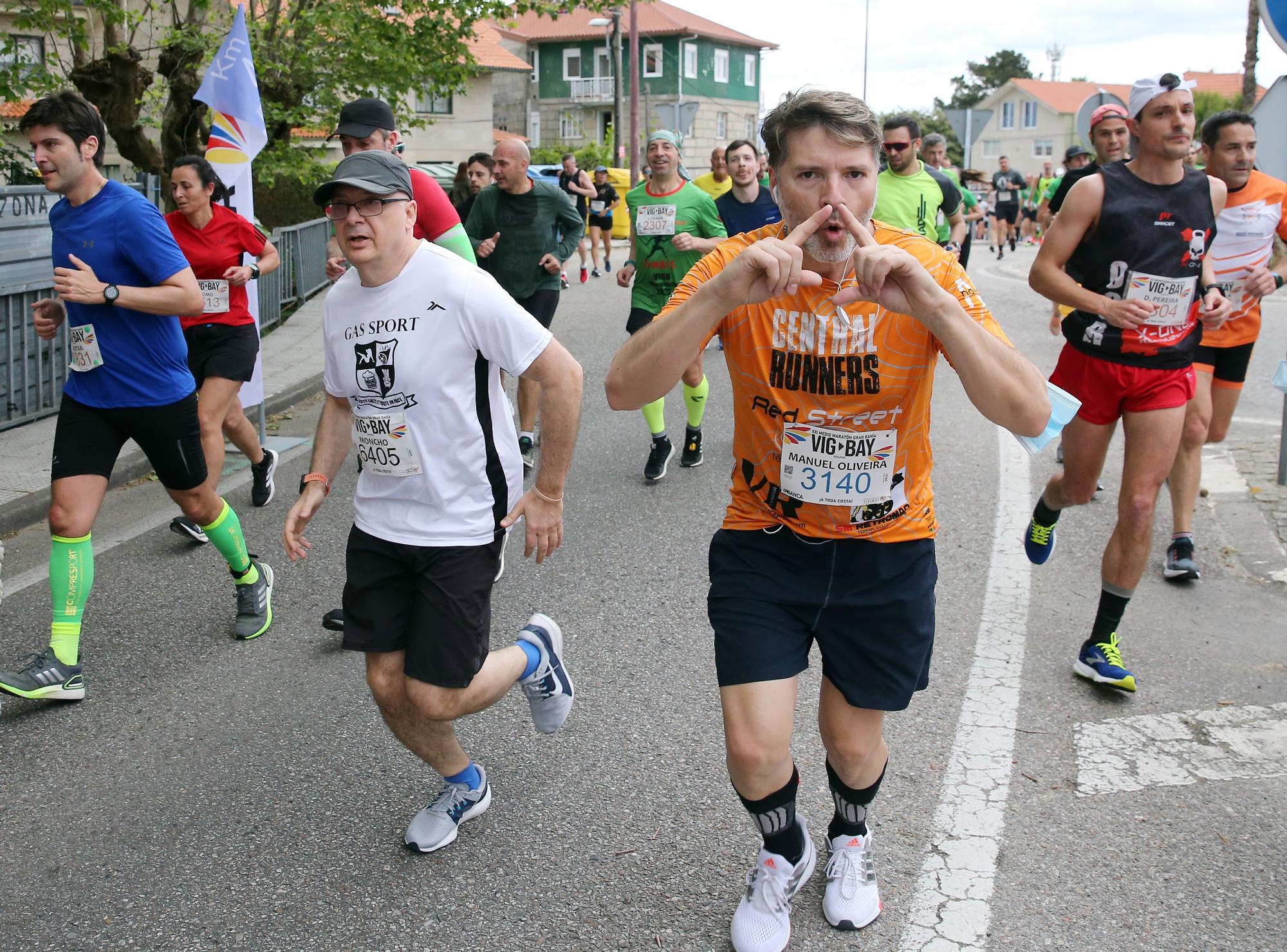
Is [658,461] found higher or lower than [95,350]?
lower

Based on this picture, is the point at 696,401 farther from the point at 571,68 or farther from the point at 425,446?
the point at 571,68

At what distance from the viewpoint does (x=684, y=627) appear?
5.16m

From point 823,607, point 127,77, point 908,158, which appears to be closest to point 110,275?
point 823,607

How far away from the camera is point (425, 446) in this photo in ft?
10.9

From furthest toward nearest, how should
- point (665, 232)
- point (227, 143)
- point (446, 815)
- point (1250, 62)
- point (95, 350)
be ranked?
point (1250, 62) < point (665, 232) < point (227, 143) < point (95, 350) < point (446, 815)

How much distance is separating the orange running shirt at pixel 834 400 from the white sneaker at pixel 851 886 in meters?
0.85

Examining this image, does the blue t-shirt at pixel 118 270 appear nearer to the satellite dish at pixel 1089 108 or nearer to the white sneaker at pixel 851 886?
the white sneaker at pixel 851 886

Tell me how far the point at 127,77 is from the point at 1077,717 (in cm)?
1217

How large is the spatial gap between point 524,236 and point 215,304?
249 centimetres

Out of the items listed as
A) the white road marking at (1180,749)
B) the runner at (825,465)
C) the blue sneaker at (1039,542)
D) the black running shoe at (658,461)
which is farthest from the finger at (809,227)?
the black running shoe at (658,461)

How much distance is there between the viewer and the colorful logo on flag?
25.3 ft

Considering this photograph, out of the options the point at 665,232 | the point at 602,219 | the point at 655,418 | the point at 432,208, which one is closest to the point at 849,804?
the point at 432,208

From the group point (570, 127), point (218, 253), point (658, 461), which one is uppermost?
point (570, 127)

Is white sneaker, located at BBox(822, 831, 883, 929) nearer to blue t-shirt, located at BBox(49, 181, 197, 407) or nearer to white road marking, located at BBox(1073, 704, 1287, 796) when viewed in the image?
white road marking, located at BBox(1073, 704, 1287, 796)
